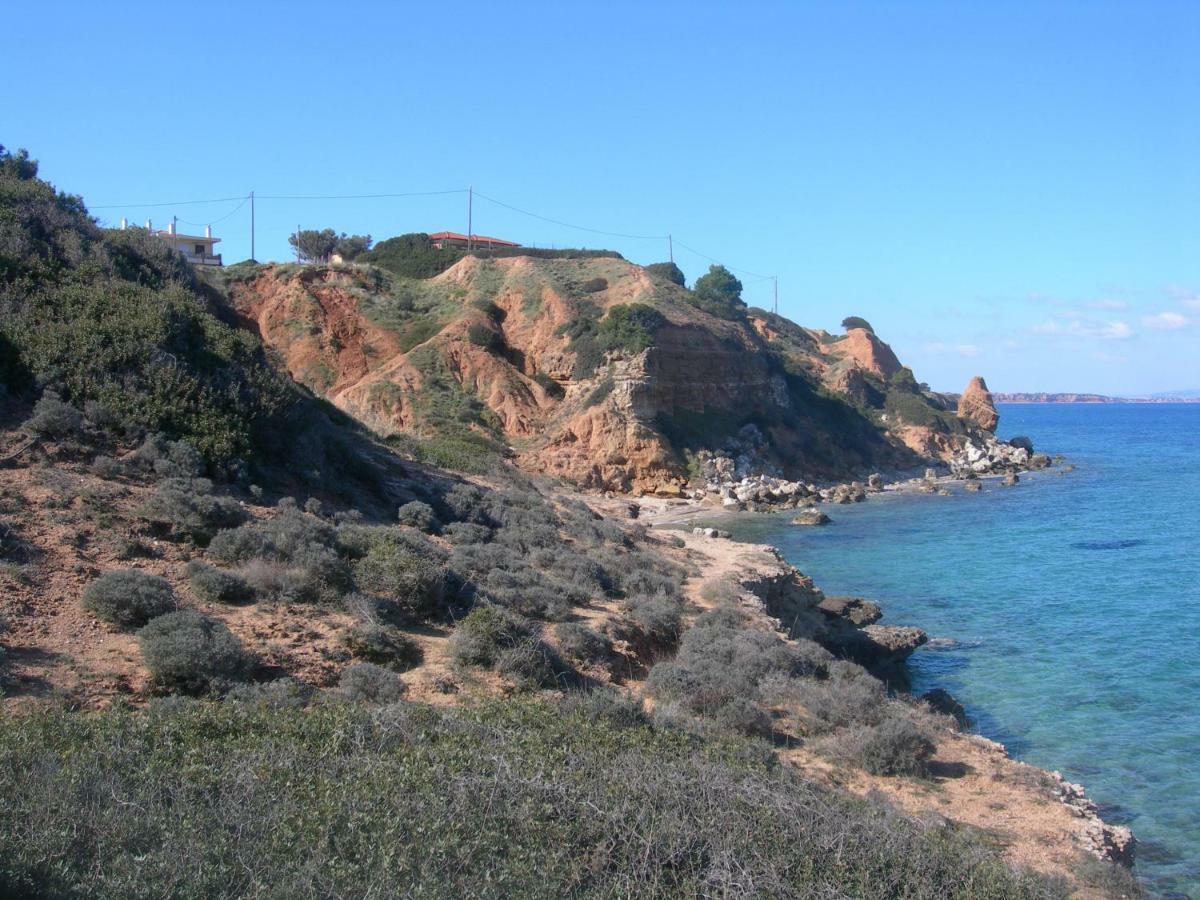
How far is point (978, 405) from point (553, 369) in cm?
3866

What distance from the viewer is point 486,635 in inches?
453

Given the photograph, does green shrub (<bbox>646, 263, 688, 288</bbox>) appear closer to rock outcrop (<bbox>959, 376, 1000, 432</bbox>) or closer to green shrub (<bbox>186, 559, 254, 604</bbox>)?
rock outcrop (<bbox>959, 376, 1000, 432</bbox>)

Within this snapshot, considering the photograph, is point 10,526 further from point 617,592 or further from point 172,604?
point 617,592

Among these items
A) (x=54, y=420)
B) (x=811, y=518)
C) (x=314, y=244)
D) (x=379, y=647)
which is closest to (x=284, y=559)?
(x=379, y=647)

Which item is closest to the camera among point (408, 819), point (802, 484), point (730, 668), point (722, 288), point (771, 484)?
point (408, 819)

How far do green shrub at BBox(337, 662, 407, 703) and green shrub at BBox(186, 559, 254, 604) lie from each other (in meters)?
2.26

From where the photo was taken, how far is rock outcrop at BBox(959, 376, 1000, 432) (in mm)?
70875

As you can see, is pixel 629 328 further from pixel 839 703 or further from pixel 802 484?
pixel 839 703

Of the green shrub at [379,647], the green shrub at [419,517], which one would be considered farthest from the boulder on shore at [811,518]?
the green shrub at [379,647]

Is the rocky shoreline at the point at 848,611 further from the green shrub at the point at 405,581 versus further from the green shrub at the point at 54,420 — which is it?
the green shrub at the point at 54,420

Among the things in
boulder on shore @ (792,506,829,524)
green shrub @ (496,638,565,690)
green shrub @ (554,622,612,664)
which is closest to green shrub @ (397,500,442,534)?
green shrub @ (554,622,612,664)

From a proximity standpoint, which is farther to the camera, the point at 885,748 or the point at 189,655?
the point at 885,748

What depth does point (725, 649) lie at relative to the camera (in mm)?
13352

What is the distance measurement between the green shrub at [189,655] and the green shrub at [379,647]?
1.50m
